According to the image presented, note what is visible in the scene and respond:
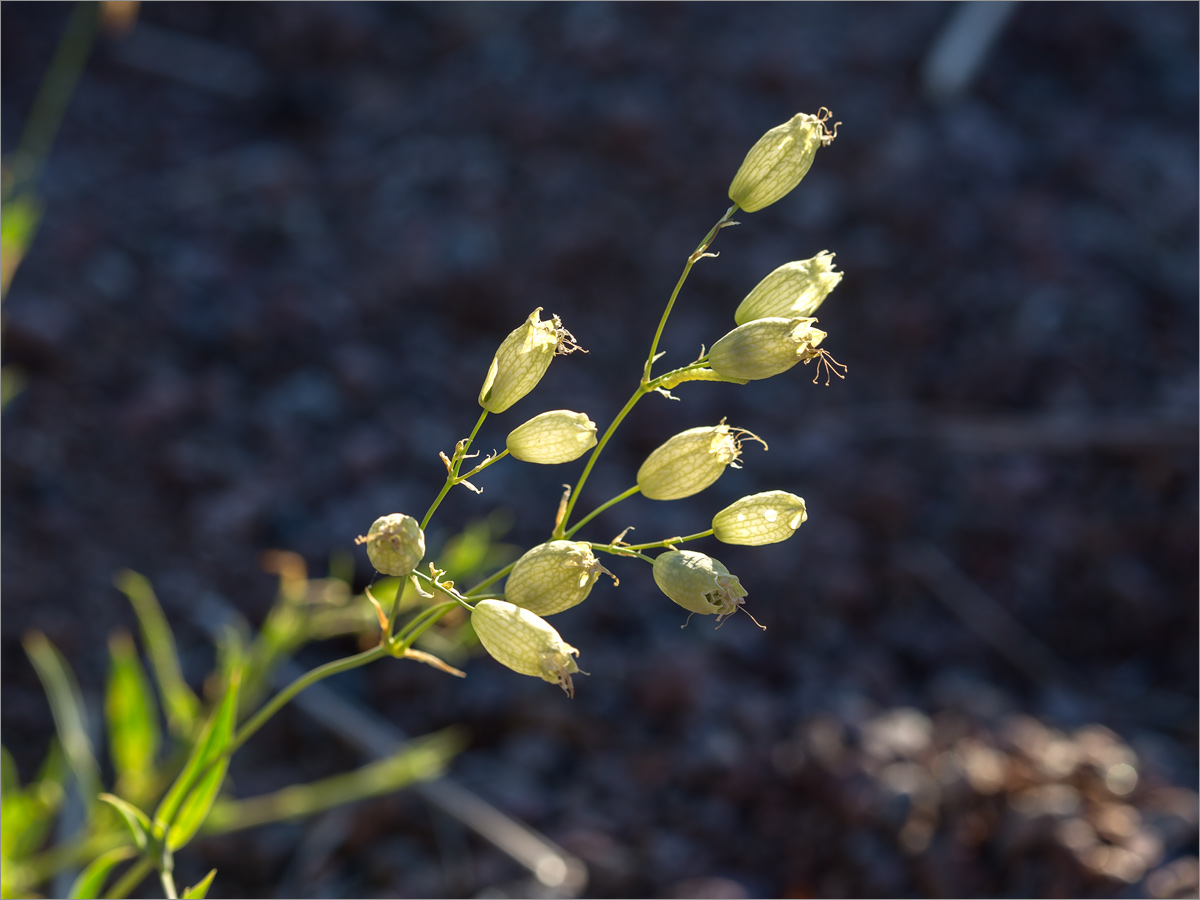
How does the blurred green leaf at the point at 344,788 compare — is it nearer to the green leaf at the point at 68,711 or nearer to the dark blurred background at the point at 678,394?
the dark blurred background at the point at 678,394

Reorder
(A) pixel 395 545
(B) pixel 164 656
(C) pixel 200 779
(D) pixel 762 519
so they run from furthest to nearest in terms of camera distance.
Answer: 1. (B) pixel 164 656
2. (C) pixel 200 779
3. (D) pixel 762 519
4. (A) pixel 395 545

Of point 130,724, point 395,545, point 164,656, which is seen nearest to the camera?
point 395,545

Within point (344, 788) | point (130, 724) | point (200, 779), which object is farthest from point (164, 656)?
point (200, 779)

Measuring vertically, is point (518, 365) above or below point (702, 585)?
above

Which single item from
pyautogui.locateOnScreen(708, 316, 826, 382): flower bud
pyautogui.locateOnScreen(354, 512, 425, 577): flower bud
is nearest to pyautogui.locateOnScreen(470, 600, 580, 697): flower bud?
pyautogui.locateOnScreen(354, 512, 425, 577): flower bud

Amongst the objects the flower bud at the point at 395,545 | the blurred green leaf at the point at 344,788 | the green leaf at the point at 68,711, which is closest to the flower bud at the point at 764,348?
the flower bud at the point at 395,545

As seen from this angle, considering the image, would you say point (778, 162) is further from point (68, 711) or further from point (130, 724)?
point (68, 711)
